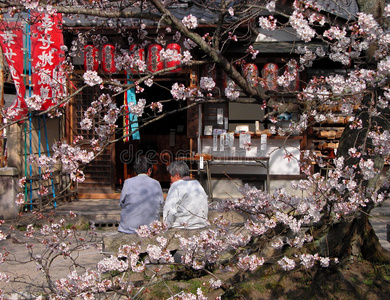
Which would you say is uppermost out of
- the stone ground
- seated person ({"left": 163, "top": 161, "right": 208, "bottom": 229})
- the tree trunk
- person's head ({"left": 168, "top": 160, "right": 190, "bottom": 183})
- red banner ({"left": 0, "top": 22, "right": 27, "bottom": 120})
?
red banner ({"left": 0, "top": 22, "right": 27, "bottom": 120})

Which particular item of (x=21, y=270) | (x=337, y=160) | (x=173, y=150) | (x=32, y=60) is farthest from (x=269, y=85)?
(x=21, y=270)

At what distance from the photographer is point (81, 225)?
8992 millimetres

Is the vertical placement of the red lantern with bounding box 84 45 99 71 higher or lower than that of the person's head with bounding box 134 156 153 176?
higher

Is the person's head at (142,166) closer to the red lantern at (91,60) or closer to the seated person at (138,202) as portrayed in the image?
the seated person at (138,202)

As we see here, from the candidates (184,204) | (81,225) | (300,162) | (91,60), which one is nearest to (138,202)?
(184,204)

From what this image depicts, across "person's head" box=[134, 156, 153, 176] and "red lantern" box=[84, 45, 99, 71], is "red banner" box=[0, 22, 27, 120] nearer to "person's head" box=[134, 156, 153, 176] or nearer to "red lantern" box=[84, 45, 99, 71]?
"red lantern" box=[84, 45, 99, 71]

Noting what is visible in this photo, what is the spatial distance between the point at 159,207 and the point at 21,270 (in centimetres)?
218

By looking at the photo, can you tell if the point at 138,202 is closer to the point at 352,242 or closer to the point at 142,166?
the point at 142,166

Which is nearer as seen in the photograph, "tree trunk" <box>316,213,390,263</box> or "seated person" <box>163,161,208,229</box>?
"tree trunk" <box>316,213,390,263</box>

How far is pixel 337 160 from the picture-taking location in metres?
4.34

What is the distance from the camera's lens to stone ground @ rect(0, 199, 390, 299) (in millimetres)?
5836

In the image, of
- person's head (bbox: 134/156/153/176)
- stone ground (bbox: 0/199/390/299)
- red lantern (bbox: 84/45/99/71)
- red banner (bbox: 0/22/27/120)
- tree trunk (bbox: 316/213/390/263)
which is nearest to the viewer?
tree trunk (bbox: 316/213/390/263)

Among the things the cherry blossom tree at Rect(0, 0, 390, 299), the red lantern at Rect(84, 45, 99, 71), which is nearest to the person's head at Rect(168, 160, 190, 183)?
the cherry blossom tree at Rect(0, 0, 390, 299)

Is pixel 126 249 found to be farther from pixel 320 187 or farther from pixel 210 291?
pixel 320 187
